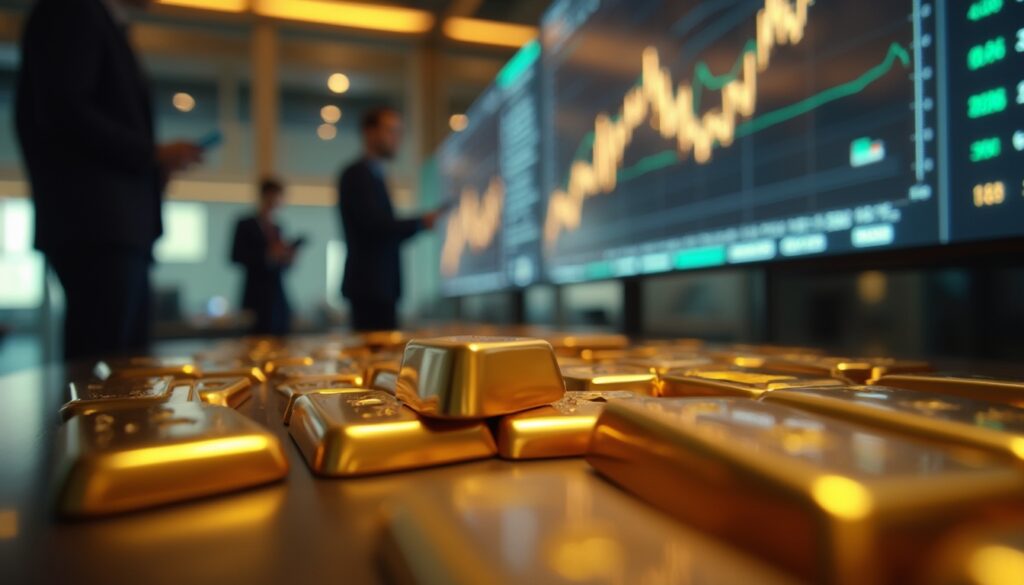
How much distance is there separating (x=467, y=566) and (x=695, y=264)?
831 mm

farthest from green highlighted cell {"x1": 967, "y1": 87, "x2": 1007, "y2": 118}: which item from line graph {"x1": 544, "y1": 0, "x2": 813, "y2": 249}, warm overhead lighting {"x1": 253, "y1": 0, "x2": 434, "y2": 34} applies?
warm overhead lighting {"x1": 253, "y1": 0, "x2": 434, "y2": 34}

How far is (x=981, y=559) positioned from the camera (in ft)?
0.32

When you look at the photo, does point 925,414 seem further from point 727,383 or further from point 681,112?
point 681,112

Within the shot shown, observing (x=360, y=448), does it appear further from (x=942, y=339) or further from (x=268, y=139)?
(x=268, y=139)

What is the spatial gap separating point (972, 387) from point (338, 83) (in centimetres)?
517

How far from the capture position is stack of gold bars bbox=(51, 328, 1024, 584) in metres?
0.11

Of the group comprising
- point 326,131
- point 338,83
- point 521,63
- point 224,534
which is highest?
point 338,83

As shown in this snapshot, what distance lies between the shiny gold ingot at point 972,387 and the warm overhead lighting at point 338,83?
5.02 meters

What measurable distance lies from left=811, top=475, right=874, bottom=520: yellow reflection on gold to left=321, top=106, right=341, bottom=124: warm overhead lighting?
18.3ft

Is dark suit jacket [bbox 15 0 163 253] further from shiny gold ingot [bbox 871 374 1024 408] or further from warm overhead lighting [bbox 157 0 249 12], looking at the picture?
warm overhead lighting [bbox 157 0 249 12]

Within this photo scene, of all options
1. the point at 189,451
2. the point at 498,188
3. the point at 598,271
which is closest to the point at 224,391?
the point at 189,451

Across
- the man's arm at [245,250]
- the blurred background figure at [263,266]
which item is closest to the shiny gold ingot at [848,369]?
the blurred background figure at [263,266]

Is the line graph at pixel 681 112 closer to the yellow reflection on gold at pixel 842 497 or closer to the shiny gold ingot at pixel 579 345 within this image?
the shiny gold ingot at pixel 579 345

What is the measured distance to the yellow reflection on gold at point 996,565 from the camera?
3.7 inches
